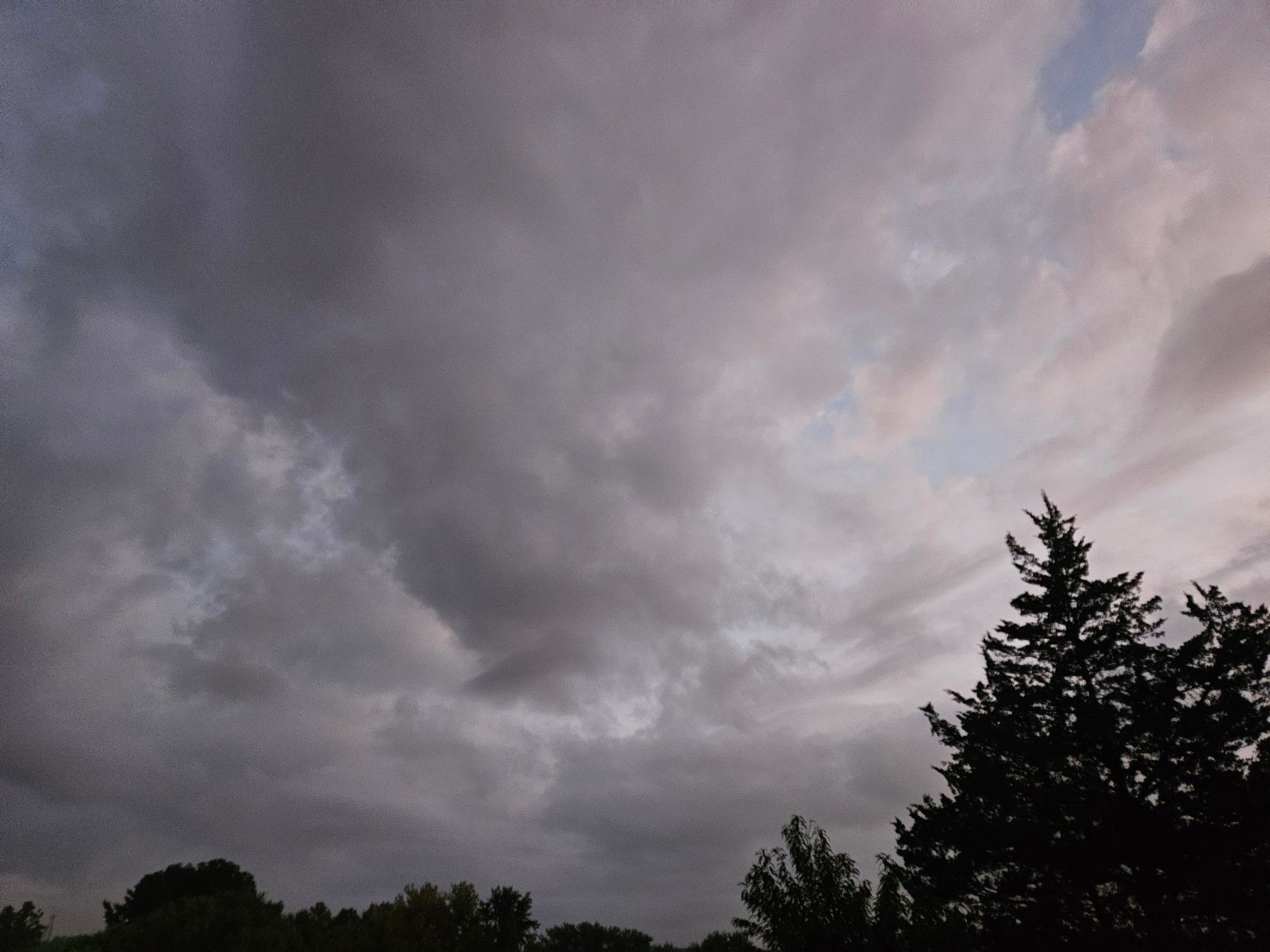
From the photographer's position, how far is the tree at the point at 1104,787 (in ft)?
83.3

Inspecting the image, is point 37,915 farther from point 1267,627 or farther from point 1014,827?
point 1267,627

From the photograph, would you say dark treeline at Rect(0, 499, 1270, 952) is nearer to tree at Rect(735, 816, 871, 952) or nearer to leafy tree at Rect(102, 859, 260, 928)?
tree at Rect(735, 816, 871, 952)

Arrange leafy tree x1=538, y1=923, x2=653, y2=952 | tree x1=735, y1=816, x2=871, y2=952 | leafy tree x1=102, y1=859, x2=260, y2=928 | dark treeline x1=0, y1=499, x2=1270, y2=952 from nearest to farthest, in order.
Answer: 1. tree x1=735, y1=816, x2=871, y2=952
2. dark treeline x1=0, y1=499, x2=1270, y2=952
3. leafy tree x1=102, y1=859, x2=260, y2=928
4. leafy tree x1=538, y1=923, x2=653, y2=952

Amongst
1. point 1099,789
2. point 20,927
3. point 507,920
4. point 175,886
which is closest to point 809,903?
point 1099,789

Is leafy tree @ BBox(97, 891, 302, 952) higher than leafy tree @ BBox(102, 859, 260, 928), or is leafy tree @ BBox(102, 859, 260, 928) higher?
leafy tree @ BBox(102, 859, 260, 928)

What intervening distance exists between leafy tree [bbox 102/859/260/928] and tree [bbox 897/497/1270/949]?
275ft

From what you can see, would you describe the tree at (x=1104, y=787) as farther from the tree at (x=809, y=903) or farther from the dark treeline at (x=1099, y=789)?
the tree at (x=809, y=903)

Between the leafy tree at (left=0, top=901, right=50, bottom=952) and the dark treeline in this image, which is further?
the leafy tree at (left=0, top=901, right=50, bottom=952)

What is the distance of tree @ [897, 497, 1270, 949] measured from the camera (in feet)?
83.3

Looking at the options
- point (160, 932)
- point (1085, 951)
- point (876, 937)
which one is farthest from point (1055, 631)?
point (160, 932)

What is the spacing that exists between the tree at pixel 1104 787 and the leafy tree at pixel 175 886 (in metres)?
83.9

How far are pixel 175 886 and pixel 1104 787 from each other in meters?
100

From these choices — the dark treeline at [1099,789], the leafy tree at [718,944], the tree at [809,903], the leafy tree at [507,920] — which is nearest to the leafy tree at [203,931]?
the dark treeline at [1099,789]

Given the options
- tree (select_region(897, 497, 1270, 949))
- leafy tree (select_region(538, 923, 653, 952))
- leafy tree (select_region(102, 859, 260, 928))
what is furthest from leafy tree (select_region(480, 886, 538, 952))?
leafy tree (select_region(538, 923, 653, 952))
